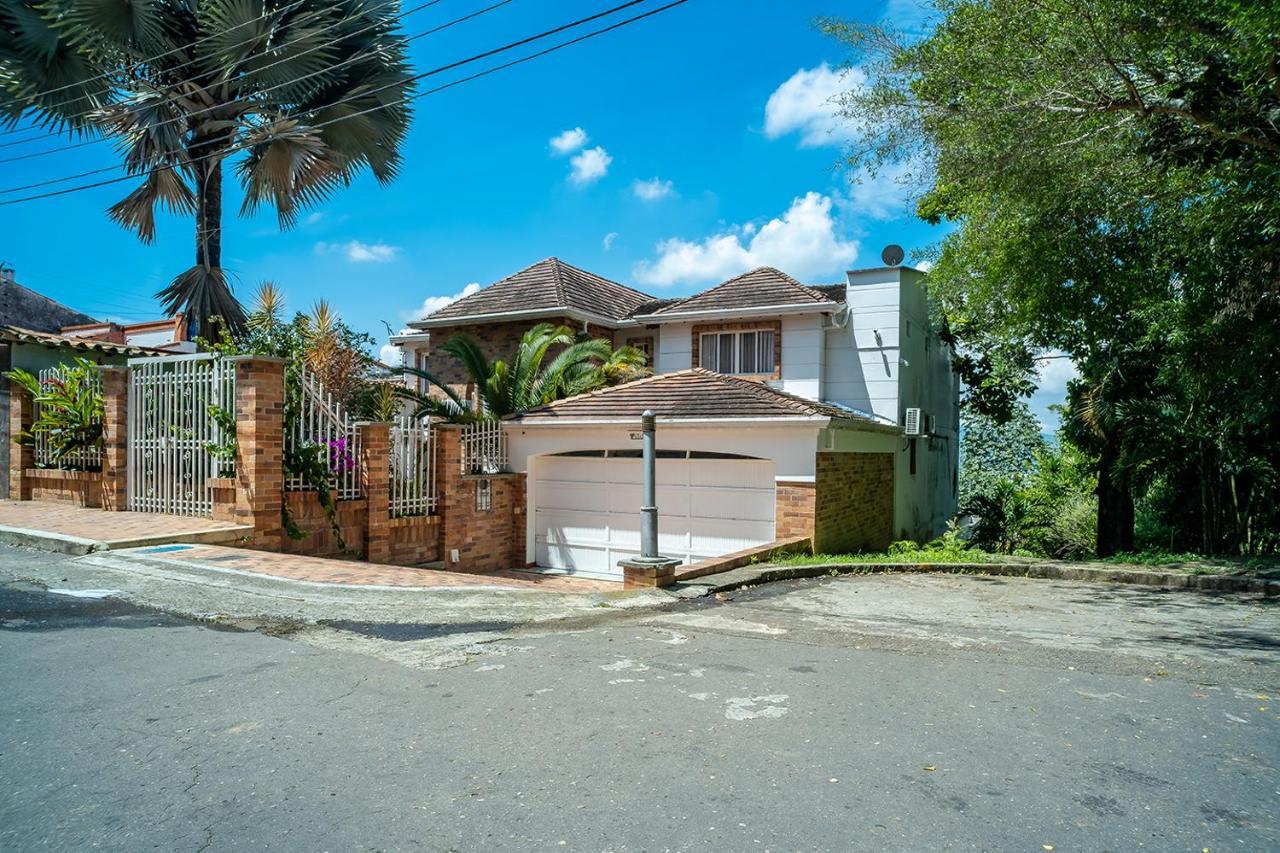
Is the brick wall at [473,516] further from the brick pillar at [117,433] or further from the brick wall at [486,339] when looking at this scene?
the brick wall at [486,339]

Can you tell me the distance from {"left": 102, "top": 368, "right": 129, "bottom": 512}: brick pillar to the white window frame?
11811 millimetres

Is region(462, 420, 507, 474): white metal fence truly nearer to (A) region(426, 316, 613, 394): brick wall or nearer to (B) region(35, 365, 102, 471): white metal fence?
(A) region(426, 316, 613, 394): brick wall

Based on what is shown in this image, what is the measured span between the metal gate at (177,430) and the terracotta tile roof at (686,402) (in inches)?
241

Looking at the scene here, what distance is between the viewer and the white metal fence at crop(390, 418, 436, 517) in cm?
1295

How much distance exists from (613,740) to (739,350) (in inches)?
628

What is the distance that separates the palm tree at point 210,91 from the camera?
51.6 feet

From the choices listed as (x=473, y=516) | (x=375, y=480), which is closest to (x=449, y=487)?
Answer: (x=473, y=516)

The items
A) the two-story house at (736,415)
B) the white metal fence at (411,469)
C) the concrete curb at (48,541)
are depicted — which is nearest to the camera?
the concrete curb at (48,541)

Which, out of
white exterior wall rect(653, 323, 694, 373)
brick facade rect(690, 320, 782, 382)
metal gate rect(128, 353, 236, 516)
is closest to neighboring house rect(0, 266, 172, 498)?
metal gate rect(128, 353, 236, 516)

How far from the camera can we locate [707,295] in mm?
19891

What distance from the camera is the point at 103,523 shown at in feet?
33.9

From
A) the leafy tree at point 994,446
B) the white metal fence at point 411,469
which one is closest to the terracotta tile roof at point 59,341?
the white metal fence at point 411,469

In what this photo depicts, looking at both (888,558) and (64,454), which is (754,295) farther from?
(64,454)

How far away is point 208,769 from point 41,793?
1.96 feet
